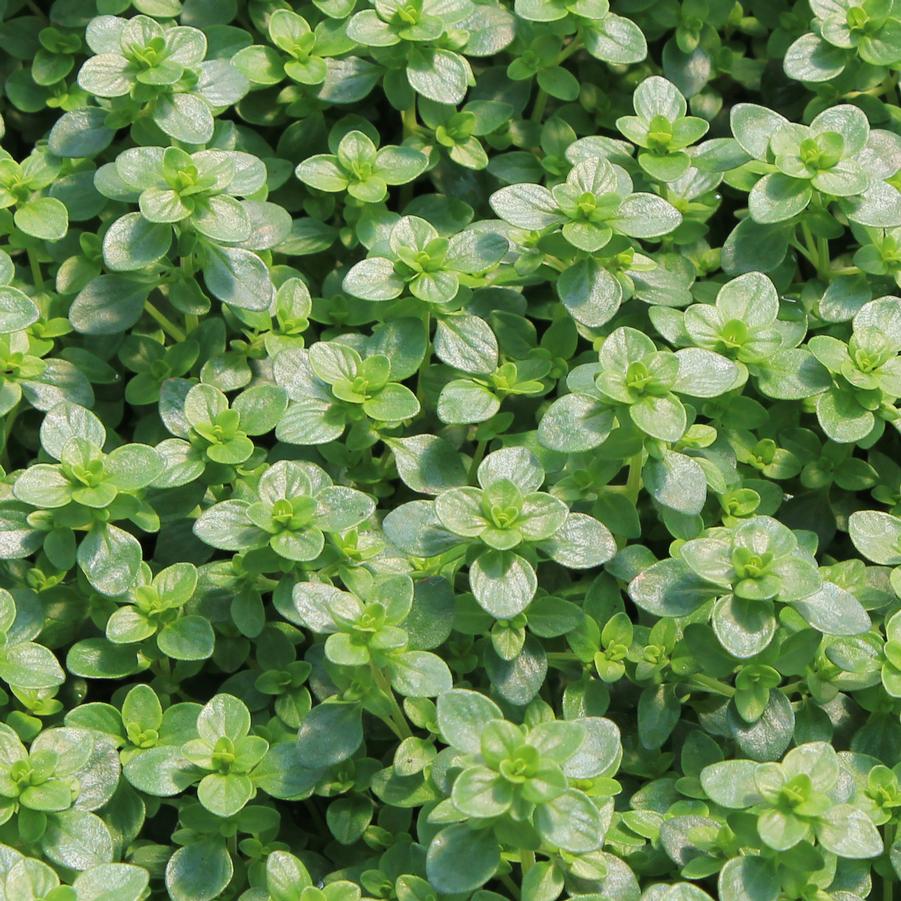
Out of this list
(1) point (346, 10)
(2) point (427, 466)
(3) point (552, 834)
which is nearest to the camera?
(3) point (552, 834)

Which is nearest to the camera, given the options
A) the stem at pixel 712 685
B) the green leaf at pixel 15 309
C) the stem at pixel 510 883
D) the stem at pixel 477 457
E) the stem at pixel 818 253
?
the stem at pixel 510 883

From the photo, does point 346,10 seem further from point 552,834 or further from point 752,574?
point 552,834

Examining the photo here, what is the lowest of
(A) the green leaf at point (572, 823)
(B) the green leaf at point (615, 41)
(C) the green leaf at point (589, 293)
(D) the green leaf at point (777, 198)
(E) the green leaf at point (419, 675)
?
(E) the green leaf at point (419, 675)

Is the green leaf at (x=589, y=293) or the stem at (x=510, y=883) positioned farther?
the green leaf at (x=589, y=293)

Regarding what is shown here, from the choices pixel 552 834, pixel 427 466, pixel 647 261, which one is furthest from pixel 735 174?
pixel 552 834

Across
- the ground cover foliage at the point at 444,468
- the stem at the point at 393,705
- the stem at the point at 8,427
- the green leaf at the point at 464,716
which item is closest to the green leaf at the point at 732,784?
the ground cover foliage at the point at 444,468

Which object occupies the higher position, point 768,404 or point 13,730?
point 768,404

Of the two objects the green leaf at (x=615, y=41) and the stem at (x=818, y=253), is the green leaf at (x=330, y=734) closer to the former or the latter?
the stem at (x=818, y=253)

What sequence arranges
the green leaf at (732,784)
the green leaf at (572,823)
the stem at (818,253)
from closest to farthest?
the green leaf at (572,823)
the green leaf at (732,784)
the stem at (818,253)
